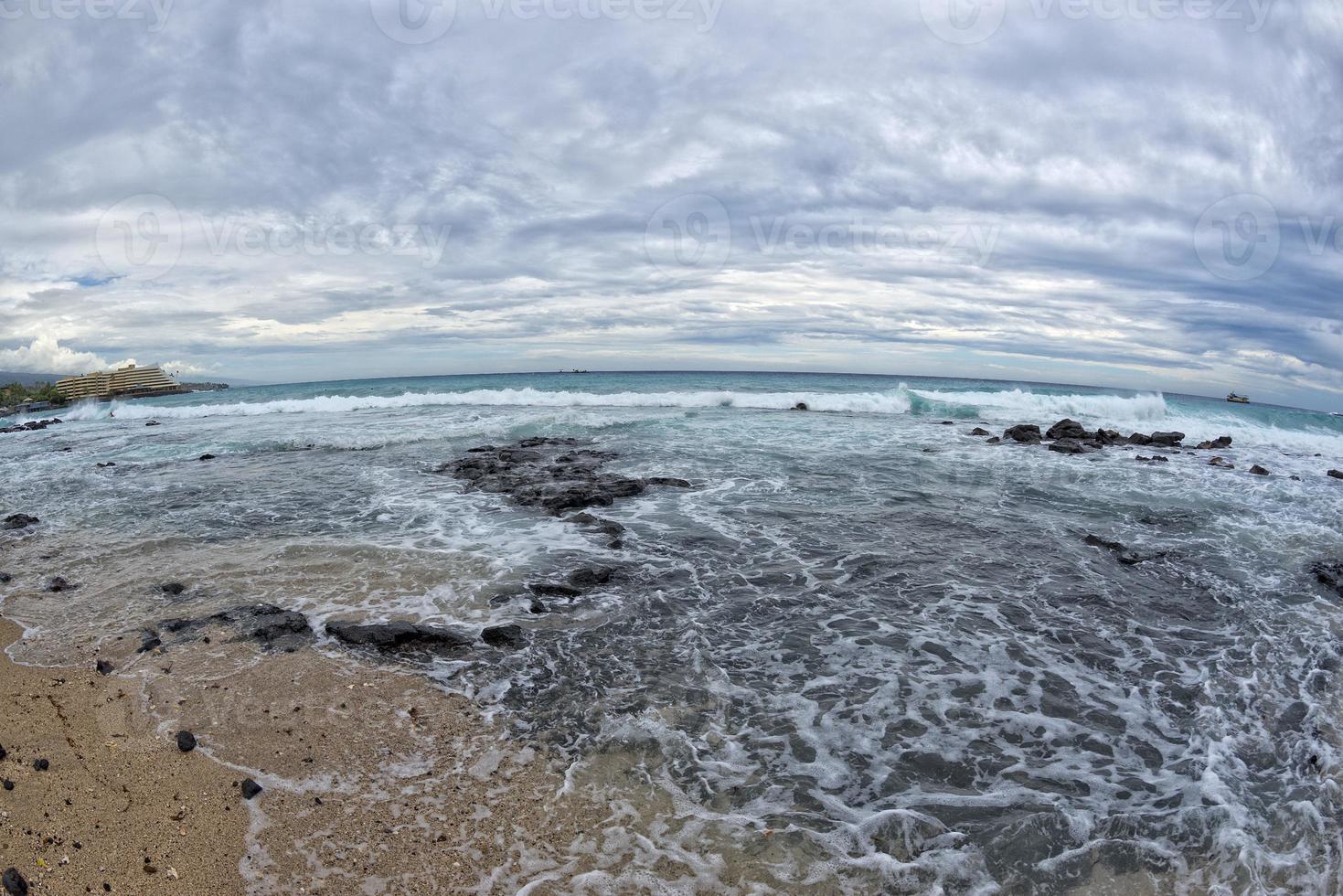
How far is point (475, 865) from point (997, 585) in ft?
23.4

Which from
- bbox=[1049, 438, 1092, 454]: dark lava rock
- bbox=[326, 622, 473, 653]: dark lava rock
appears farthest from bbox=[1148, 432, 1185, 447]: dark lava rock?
bbox=[326, 622, 473, 653]: dark lava rock

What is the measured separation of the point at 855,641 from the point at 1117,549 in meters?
6.23

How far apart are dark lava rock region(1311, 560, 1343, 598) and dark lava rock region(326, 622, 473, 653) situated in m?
11.0

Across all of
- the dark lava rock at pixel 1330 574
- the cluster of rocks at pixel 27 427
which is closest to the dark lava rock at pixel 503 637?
the dark lava rock at pixel 1330 574

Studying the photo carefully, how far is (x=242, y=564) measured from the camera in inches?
344

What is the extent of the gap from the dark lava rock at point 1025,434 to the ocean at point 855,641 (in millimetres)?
7049

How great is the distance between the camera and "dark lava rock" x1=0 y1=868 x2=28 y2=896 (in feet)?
10.2

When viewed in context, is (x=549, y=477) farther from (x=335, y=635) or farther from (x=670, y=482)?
(x=335, y=635)

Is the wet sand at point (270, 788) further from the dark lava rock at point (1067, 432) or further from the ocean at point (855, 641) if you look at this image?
the dark lava rock at point (1067, 432)

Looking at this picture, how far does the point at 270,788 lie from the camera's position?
417 cm

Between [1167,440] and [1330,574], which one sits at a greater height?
[1167,440]

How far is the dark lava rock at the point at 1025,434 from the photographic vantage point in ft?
78.0

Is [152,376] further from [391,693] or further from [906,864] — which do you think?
[906,864]

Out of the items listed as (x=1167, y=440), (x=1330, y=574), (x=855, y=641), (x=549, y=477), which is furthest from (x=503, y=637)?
(x=1167, y=440)
